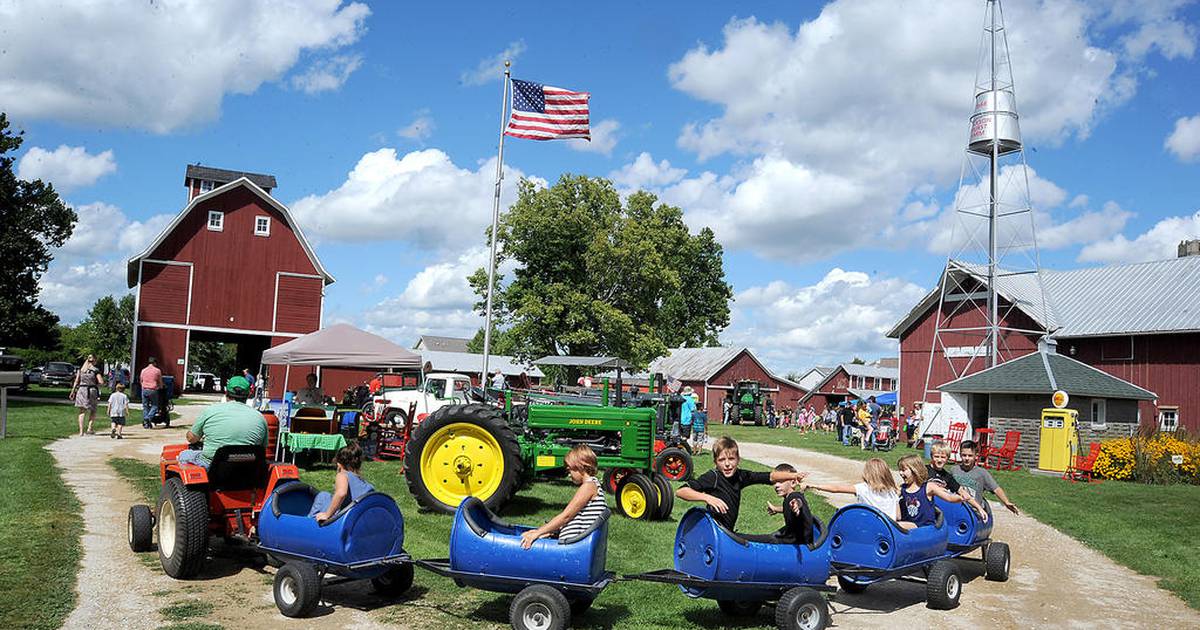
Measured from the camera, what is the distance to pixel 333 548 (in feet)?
22.1

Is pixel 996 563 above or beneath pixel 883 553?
beneath

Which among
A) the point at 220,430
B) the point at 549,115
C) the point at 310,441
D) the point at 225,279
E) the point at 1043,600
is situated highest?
the point at 549,115

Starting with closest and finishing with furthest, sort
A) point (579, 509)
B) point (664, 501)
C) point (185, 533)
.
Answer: point (579, 509)
point (185, 533)
point (664, 501)

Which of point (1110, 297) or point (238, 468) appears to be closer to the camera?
point (238, 468)

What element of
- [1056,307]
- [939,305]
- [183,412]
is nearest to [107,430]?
[183,412]

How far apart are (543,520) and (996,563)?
4.94m

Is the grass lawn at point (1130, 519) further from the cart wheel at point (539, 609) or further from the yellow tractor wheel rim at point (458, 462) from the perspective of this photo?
the yellow tractor wheel rim at point (458, 462)

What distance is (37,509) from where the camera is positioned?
1020cm

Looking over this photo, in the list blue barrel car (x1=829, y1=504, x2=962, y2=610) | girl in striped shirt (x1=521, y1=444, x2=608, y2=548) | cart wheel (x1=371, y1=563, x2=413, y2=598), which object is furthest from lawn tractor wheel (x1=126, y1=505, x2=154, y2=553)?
blue barrel car (x1=829, y1=504, x2=962, y2=610)

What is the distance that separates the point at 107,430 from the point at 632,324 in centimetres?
2662

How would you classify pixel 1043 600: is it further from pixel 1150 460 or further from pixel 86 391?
pixel 86 391

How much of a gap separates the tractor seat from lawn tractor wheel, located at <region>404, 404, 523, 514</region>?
2989mm

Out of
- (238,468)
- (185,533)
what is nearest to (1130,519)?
(238,468)

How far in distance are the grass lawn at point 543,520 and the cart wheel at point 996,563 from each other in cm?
284
